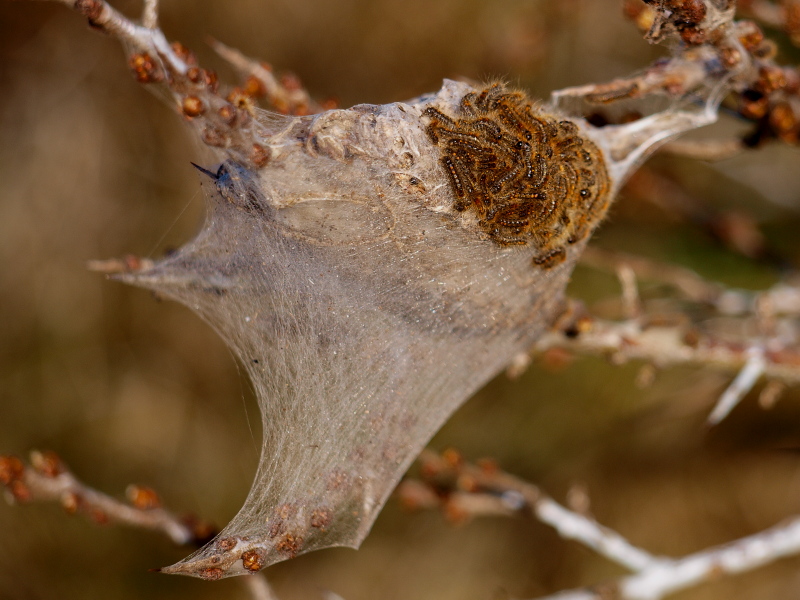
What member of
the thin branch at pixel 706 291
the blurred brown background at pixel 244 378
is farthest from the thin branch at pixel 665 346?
the blurred brown background at pixel 244 378

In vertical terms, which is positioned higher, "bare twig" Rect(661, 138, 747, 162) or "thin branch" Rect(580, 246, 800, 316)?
"bare twig" Rect(661, 138, 747, 162)

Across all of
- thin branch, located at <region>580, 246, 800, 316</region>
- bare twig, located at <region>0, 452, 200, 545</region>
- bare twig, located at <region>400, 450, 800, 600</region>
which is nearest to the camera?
bare twig, located at <region>0, 452, 200, 545</region>

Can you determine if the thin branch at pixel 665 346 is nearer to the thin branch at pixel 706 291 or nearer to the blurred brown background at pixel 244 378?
the thin branch at pixel 706 291

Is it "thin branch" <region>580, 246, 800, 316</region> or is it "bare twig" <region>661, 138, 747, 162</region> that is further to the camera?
"thin branch" <region>580, 246, 800, 316</region>

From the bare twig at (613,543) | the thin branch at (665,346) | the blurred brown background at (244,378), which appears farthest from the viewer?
the blurred brown background at (244,378)

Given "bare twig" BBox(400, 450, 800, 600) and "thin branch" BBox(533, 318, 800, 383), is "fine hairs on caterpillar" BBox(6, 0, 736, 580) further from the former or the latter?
"bare twig" BBox(400, 450, 800, 600)

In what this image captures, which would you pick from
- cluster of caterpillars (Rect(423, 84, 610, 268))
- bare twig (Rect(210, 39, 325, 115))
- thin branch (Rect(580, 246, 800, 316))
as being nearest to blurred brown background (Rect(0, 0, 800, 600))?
thin branch (Rect(580, 246, 800, 316))

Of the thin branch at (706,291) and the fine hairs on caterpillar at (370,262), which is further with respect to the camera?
the thin branch at (706,291)

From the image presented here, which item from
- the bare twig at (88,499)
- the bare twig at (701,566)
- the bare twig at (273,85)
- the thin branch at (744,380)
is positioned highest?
the bare twig at (273,85)
